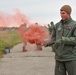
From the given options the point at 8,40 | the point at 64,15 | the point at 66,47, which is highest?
the point at 64,15

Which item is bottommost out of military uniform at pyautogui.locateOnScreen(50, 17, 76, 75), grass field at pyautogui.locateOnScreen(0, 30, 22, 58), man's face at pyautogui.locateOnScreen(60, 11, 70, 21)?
grass field at pyautogui.locateOnScreen(0, 30, 22, 58)

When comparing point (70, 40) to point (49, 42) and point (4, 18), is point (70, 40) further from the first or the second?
point (4, 18)

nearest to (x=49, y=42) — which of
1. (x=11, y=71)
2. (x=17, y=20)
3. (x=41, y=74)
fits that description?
(x=41, y=74)

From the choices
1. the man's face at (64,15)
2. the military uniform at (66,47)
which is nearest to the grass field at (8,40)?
the military uniform at (66,47)

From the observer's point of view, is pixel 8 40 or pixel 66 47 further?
pixel 8 40

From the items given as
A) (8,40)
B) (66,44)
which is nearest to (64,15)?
(66,44)

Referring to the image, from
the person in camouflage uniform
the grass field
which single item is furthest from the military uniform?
the grass field

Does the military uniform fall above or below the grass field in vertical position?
above

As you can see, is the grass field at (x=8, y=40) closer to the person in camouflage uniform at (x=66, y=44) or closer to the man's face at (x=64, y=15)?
the person in camouflage uniform at (x=66, y=44)

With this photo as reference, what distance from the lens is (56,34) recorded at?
7.34 meters

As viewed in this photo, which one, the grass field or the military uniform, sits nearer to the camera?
the military uniform

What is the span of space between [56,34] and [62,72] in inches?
30.0

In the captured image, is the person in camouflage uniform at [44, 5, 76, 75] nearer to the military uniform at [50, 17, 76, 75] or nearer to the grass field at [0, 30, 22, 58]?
→ the military uniform at [50, 17, 76, 75]

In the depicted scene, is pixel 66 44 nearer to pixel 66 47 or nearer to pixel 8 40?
pixel 66 47
